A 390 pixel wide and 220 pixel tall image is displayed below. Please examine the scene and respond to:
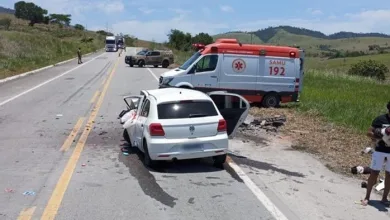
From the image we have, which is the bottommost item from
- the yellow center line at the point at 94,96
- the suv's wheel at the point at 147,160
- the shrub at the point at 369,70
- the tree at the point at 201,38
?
the shrub at the point at 369,70

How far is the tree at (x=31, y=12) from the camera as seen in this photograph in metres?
167

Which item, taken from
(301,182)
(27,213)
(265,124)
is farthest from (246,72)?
(27,213)

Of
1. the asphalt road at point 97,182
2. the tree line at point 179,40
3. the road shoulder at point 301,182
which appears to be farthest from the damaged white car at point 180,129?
the tree line at point 179,40

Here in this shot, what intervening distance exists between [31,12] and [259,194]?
574ft

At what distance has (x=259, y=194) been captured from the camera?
23.8 ft

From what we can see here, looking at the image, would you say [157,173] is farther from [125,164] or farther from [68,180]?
[68,180]

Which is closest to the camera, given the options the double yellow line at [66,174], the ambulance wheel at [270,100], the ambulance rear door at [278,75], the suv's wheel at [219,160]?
the double yellow line at [66,174]

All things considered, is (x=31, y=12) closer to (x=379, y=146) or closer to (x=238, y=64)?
(x=238, y=64)

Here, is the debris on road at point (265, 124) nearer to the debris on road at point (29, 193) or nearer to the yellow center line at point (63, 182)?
the yellow center line at point (63, 182)

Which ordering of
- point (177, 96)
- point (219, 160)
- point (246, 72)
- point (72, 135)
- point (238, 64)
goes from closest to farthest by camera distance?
1. point (219, 160)
2. point (177, 96)
3. point (72, 135)
4. point (238, 64)
5. point (246, 72)

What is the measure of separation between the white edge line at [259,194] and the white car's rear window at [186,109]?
116cm

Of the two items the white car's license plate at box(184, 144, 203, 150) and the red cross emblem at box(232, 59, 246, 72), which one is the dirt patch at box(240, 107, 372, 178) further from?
the white car's license plate at box(184, 144, 203, 150)

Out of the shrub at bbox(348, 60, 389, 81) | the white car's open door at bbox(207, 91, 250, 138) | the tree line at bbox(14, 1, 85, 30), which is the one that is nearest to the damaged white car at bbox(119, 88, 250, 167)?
the white car's open door at bbox(207, 91, 250, 138)

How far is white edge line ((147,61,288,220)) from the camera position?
6336mm
